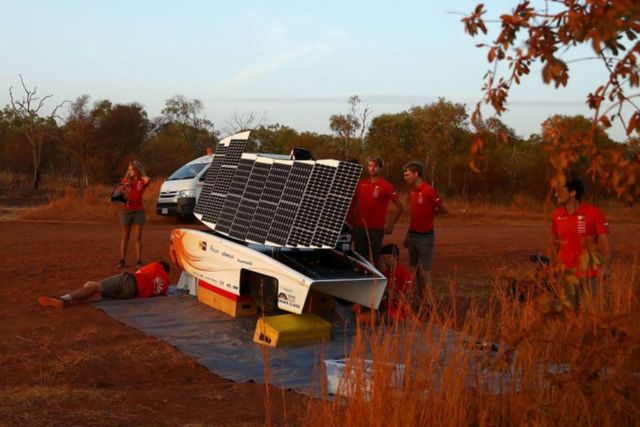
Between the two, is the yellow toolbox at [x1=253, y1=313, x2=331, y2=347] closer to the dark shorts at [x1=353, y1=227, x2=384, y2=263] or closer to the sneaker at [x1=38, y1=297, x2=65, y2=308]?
the dark shorts at [x1=353, y1=227, x2=384, y2=263]

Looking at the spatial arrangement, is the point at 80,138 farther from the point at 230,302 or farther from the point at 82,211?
the point at 230,302

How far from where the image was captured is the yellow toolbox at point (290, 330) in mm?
8859

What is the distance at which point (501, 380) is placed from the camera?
5.47 metres

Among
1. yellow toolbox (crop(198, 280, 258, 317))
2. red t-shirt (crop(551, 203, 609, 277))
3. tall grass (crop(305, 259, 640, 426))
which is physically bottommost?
yellow toolbox (crop(198, 280, 258, 317))

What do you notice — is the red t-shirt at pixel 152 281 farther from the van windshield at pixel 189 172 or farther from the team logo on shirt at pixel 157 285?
the van windshield at pixel 189 172

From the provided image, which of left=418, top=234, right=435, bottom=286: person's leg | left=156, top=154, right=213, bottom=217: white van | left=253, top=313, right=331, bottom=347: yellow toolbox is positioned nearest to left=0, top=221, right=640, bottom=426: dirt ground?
left=253, top=313, right=331, bottom=347: yellow toolbox

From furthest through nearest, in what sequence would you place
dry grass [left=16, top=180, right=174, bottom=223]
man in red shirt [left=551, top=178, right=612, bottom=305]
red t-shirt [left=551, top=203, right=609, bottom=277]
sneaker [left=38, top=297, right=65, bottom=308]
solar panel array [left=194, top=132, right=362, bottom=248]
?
1. dry grass [left=16, top=180, right=174, bottom=223]
2. sneaker [left=38, top=297, right=65, bottom=308]
3. solar panel array [left=194, top=132, right=362, bottom=248]
4. red t-shirt [left=551, top=203, right=609, bottom=277]
5. man in red shirt [left=551, top=178, right=612, bottom=305]

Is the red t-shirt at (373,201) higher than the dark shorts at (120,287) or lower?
higher

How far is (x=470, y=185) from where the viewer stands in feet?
126

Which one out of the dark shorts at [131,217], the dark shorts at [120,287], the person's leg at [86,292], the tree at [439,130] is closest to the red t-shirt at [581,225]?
the dark shorts at [120,287]

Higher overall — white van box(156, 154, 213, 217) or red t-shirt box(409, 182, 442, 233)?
red t-shirt box(409, 182, 442, 233)

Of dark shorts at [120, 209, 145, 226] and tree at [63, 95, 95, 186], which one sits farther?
tree at [63, 95, 95, 186]

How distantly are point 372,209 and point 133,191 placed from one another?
4.37 metres

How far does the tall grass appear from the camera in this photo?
471cm
